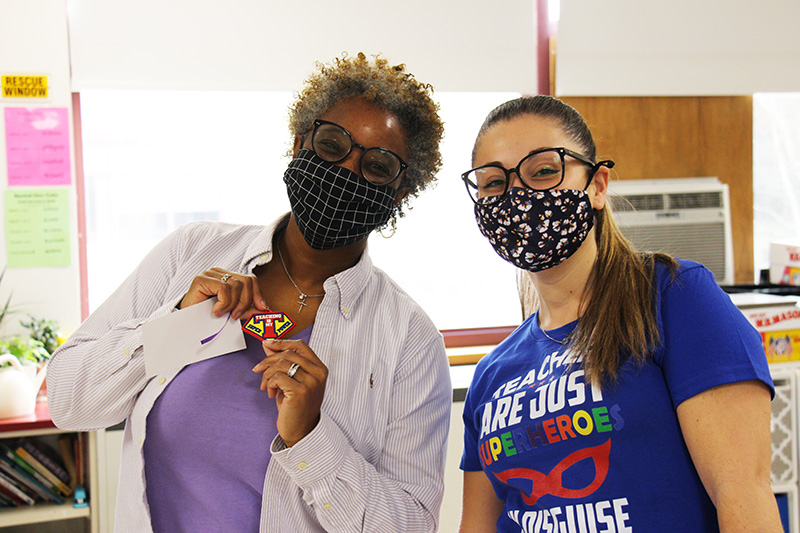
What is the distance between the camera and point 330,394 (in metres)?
1.19

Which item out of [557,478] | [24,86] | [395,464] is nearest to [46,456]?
[24,86]

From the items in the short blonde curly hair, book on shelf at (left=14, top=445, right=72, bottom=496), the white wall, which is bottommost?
book on shelf at (left=14, top=445, right=72, bottom=496)

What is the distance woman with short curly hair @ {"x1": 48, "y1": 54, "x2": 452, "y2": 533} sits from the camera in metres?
1.09

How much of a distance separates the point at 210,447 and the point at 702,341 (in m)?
0.86

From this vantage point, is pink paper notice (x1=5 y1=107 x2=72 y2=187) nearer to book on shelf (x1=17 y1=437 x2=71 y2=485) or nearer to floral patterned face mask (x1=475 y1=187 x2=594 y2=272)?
book on shelf (x1=17 y1=437 x2=71 y2=485)

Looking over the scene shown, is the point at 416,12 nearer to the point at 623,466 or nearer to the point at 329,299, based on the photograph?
the point at 329,299

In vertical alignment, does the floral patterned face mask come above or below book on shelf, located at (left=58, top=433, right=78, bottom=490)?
above

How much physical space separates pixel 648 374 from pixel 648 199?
2.37 metres

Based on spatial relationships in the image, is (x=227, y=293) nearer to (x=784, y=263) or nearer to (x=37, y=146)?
(x=37, y=146)

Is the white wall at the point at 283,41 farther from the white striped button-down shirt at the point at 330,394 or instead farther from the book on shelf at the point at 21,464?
the white striped button-down shirt at the point at 330,394

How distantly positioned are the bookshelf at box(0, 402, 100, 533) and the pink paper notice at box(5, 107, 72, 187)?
105cm

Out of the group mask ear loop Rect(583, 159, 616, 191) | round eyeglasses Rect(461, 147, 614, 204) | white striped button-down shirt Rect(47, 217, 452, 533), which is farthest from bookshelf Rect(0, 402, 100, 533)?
mask ear loop Rect(583, 159, 616, 191)

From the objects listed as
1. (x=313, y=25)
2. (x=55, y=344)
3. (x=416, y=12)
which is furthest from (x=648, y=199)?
(x=55, y=344)

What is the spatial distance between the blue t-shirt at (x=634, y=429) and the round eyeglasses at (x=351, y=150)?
0.49 m
